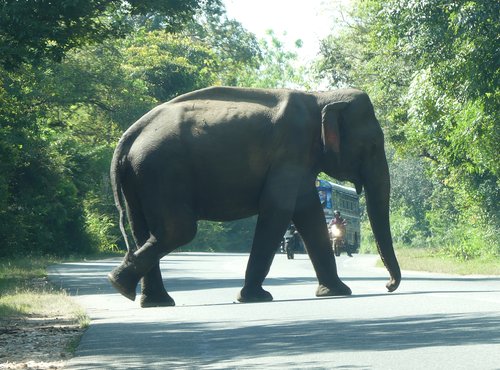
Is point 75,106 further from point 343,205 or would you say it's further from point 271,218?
point 271,218

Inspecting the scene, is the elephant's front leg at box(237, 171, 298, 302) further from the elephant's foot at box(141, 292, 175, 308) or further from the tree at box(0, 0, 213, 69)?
the tree at box(0, 0, 213, 69)

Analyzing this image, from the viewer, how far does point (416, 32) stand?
28.8 metres

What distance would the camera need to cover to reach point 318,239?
→ 18.3 meters

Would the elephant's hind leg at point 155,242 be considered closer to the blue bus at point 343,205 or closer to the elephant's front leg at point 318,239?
the elephant's front leg at point 318,239

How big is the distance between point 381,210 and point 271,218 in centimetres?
177

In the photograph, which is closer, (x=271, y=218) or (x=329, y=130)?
(x=271, y=218)

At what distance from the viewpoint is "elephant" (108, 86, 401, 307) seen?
17203 millimetres

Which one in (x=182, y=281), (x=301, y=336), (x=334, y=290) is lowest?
(x=182, y=281)

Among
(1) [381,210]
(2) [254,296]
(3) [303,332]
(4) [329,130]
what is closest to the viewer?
(3) [303,332]

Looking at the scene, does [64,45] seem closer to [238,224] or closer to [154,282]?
[154,282]

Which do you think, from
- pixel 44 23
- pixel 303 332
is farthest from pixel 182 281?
pixel 303 332

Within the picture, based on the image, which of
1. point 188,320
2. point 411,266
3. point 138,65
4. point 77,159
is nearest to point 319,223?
point 188,320

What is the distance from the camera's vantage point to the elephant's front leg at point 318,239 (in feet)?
59.1

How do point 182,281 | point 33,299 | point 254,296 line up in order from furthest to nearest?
point 182,281 → point 33,299 → point 254,296
